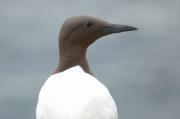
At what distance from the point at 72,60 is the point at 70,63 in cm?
5

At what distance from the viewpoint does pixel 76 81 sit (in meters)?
17.0

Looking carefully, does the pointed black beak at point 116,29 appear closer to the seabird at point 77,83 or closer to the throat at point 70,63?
the seabird at point 77,83

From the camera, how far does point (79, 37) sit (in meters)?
17.3

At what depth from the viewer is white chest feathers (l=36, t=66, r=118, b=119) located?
55.0 feet

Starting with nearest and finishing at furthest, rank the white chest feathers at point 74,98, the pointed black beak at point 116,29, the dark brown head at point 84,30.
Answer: the white chest feathers at point 74,98, the dark brown head at point 84,30, the pointed black beak at point 116,29

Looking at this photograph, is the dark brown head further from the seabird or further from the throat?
the throat

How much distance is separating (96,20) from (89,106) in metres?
0.97

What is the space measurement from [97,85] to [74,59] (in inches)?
17.2

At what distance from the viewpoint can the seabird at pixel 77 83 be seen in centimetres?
1678

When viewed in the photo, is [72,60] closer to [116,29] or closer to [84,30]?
[84,30]

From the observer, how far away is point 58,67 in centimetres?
1734

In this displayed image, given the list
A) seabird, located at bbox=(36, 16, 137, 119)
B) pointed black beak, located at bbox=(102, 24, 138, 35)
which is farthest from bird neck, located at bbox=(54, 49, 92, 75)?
pointed black beak, located at bbox=(102, 24, 138, 35)

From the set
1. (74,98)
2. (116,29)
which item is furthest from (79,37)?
(74,98)

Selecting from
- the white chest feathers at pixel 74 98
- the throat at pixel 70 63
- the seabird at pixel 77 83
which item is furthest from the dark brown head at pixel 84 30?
the white chest feathers at pixel 74 98
